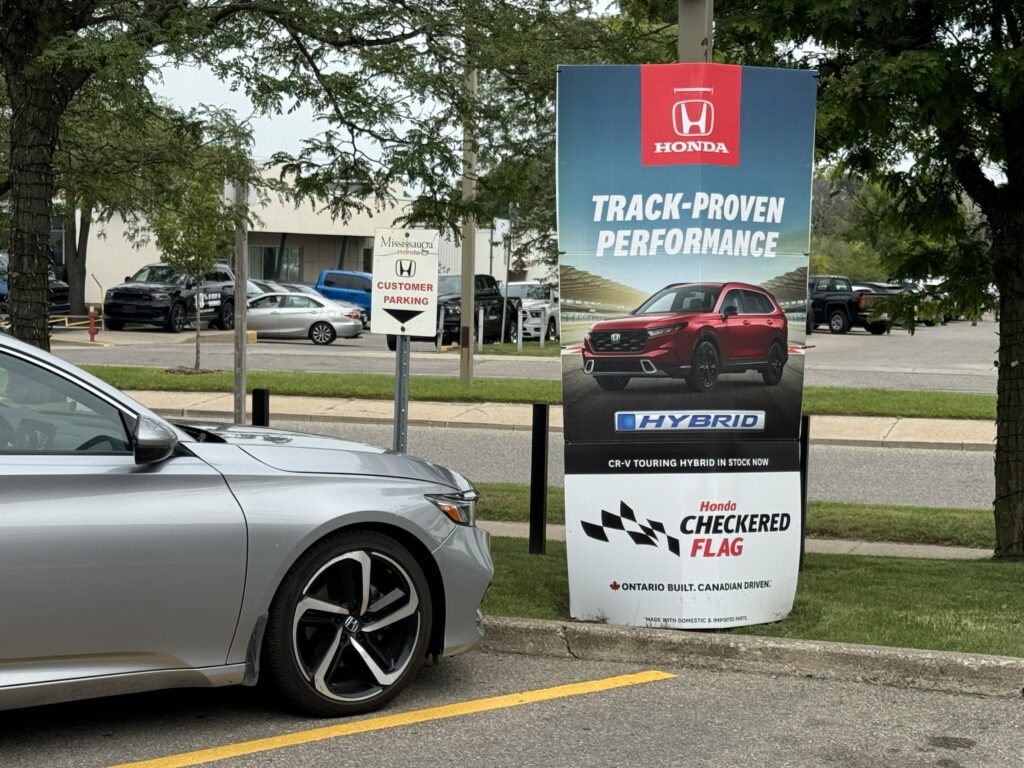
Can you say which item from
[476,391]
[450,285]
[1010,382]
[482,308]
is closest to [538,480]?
[1010,382]

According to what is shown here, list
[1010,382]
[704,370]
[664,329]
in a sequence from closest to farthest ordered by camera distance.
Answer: [664,329] < [704,370] < [1010,382]

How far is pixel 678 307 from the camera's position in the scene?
6262 mm

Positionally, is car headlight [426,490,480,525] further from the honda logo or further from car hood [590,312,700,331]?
the honda logo

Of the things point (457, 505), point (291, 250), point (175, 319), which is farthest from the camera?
point (291, 250)

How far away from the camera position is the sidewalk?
51.5 ft

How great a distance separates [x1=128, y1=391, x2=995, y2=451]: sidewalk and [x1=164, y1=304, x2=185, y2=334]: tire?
50.2 feet

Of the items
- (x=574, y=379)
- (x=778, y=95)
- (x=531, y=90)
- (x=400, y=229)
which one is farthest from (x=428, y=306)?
(x=778, y=95)

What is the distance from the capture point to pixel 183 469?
4871 mm

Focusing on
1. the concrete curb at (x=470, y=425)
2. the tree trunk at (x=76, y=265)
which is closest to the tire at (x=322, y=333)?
the tree trunk at (x=76, y=265)

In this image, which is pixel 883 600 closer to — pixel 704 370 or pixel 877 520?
pixel 704 370

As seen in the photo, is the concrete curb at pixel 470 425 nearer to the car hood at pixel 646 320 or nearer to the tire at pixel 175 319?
the car hood at pixel 646 320

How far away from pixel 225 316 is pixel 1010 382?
2911 centimetres

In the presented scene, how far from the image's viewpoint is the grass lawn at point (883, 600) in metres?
6.26

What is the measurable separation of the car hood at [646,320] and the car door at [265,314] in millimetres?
27196
